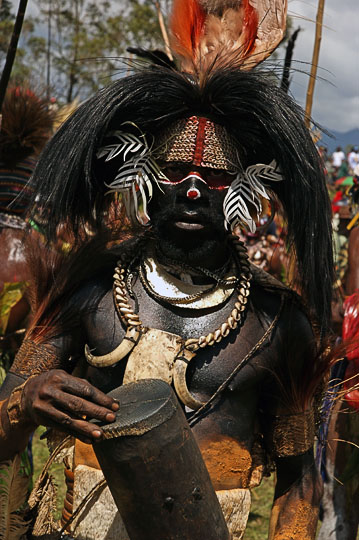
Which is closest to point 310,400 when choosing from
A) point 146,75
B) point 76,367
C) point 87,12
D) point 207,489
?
point 207,489

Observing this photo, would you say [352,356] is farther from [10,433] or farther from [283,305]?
[10,433]

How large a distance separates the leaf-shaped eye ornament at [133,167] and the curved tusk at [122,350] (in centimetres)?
40

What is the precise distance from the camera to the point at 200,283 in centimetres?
279

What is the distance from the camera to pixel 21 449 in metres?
2.60

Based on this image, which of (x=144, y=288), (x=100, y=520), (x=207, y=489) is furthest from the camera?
(x=144, y=288)

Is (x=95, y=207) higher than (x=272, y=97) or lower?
lower

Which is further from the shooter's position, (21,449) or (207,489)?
(21,449)

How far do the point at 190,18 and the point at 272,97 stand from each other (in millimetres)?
513

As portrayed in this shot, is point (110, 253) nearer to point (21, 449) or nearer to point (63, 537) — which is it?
point (21, 449)

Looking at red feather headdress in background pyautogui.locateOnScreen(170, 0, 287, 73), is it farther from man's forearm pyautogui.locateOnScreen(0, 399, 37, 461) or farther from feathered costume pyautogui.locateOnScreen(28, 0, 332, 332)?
man's forearm pyautogui.locateOnScreen(0, 399, 37, 461)

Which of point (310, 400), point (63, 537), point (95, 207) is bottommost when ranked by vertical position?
point (63, 537)

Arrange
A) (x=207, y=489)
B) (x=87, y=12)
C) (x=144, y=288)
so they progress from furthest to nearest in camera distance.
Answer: (x=87, y=12)
(x=144, y=288)
(x=207, y=489)

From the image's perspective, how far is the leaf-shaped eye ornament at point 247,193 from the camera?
104 inches

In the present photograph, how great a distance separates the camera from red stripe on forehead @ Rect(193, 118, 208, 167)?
2629 mm
